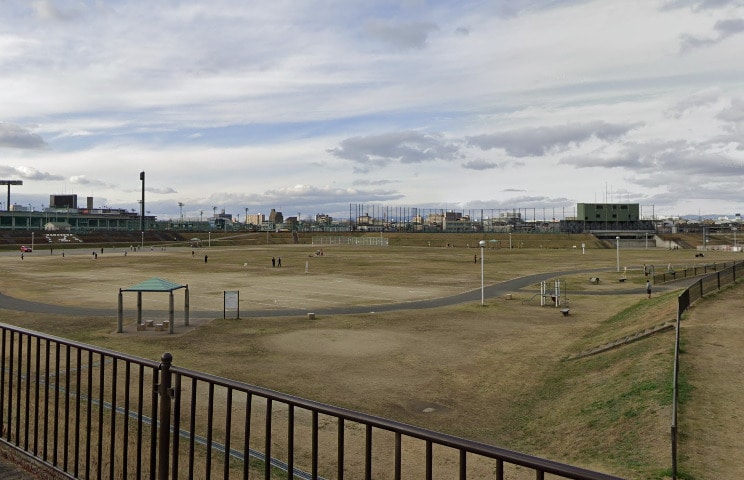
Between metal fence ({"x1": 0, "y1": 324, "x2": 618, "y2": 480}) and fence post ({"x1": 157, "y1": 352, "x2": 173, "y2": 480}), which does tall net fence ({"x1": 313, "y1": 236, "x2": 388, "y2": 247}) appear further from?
fence post ({"x1": 157, "y1": 352, "x2": 173, "y2": 480})

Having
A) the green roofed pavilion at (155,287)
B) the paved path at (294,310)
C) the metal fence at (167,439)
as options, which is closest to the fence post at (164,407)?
the metal fence at (167,439)

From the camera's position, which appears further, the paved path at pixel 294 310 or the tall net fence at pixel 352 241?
the tall net fence at pixel 352 241

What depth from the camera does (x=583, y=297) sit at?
1409 inches

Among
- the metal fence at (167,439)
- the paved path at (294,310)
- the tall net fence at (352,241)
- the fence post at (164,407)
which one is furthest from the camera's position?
the tall net fence at (352,241)

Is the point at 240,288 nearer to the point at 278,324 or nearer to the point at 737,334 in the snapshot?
the point at 278,324

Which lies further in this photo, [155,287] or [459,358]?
[155,287]

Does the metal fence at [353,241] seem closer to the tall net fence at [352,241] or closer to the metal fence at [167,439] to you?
the tall net fence at [352,241]

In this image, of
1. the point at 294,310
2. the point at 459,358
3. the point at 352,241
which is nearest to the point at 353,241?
the point at 352,241

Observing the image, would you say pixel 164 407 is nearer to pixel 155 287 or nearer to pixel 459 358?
pixel 459 358

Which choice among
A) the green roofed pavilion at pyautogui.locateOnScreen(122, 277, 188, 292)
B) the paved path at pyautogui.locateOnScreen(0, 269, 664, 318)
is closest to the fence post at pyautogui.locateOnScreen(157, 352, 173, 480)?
the green roofed pavilion at pyautogui.locateOnScreen(122, 277, 188, 292)

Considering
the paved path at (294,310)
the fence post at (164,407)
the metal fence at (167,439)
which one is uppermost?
the fence post at (164,407)

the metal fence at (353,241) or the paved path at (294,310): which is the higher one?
the metal fence at (353,241)

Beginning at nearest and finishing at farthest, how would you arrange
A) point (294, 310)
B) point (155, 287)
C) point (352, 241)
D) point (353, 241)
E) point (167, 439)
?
point (167, 439)
point (155, 287)
point (294, 310)
point (353, 241)
point (352, 241)

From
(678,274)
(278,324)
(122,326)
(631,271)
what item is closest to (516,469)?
(278,324)
